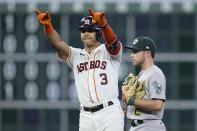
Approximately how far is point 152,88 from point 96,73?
2.10 ft

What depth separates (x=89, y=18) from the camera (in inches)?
247

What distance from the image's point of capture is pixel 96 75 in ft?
20.3

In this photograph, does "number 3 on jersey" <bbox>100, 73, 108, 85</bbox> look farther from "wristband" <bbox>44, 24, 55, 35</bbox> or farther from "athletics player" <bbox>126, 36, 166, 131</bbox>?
"wristband" <bbox>44, 24, 55, 35</bbox>

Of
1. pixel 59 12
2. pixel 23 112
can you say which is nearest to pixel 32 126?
pixel 23 112

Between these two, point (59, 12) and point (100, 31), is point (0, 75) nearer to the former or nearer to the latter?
point (59, 12)

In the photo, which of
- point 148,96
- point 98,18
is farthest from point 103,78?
point 98,18

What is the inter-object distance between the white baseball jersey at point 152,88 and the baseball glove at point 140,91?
0.10 feet

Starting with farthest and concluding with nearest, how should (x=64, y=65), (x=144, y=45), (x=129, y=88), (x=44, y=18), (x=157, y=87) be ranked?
(x=64, y=65) < (x=44, y=18) < (x=144, y=45) < (x=129, y=88) < (x=157, y=87)

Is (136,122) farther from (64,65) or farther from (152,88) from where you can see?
(64,65)

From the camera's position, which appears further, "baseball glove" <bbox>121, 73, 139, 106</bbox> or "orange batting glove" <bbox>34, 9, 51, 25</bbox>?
"orange batting glove" <bbox>34, 9, 51, 25</bbox>

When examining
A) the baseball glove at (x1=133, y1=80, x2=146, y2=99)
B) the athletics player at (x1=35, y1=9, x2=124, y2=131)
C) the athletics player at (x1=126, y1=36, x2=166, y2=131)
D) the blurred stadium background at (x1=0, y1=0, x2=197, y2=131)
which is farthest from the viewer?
the blurred stadium background at (x1=0, y1=0, x2=197, y2=131)

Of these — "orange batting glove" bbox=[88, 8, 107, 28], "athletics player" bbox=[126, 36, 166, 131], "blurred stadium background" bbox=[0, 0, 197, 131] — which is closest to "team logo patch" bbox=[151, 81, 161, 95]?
"athletics player" bbox=[126, 36, 166, 131]

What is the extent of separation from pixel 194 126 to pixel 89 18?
22020 mm

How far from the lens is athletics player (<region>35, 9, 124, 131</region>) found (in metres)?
6.07
